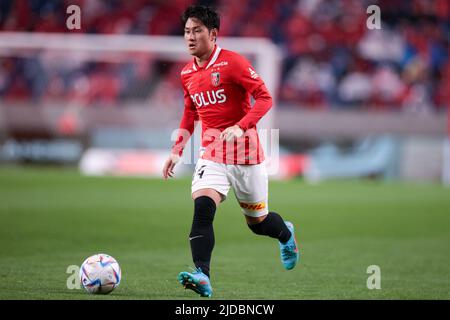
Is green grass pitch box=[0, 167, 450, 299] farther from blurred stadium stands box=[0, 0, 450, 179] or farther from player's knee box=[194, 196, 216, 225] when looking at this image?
blurred stadium stands box=[0, 0, 450, 179]

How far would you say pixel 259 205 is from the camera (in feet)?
21.5

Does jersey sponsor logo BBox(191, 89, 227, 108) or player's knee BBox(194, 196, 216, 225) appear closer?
player's knee BBox(194, 196, 216, 225)

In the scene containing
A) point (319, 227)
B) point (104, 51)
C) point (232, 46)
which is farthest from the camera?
point (104, 51)

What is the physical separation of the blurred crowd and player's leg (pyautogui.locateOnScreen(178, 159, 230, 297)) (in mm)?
14824

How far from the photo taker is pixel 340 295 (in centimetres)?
610

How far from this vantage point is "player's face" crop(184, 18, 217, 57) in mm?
6234

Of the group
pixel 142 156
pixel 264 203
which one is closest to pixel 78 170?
Answer: pixel 142 156

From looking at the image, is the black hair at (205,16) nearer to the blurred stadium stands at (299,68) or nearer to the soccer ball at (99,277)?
the soccer ball at (99,277)

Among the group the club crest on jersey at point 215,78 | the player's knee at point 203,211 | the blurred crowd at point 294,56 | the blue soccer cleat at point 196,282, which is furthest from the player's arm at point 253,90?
the blurred crowd at point 294,56

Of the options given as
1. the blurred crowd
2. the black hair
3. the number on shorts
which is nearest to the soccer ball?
the number on shorts

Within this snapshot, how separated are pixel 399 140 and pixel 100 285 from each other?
573 inches

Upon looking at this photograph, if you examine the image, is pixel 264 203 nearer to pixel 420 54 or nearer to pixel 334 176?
pixel 334 176

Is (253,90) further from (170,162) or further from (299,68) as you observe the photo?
(299,68)

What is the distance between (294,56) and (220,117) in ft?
54.7
